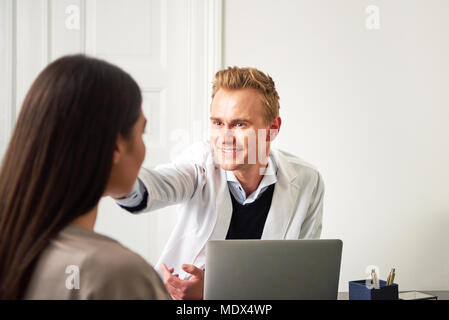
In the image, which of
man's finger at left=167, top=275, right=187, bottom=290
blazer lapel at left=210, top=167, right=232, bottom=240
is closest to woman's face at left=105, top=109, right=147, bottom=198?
man's finger at left=167, top=275, right=187, bottom=290

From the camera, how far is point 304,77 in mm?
2240

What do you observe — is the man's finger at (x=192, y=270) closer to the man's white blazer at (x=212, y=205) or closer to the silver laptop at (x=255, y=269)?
the silver laptop at (x=255, y=269)

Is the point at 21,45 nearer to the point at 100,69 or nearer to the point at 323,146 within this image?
the point at 323,146

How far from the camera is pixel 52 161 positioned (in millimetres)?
684

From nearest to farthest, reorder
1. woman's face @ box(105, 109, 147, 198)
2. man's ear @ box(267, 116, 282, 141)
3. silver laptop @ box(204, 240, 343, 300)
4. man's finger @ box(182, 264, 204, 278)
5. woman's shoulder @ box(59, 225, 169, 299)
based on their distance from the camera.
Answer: woman's shoulder @ box(59, 225, 169, 299)
woman's face @ box(105, 109, 147, 198)
silver laptop @ box(204, 240, 343, 300)
man's finger @ box(182, 264, 204, 278)
man's ear @ box(267, 116, 282, 141)

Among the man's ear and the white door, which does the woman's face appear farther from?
the white door

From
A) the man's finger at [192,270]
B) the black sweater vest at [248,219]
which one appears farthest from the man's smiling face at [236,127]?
the man's finger at [192,270]

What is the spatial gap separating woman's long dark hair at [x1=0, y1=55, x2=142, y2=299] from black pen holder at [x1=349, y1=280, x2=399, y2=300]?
0.88 metres

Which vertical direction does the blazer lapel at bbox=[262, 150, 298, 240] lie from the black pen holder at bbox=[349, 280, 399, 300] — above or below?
above

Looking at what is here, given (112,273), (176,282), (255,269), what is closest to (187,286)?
(176,282)

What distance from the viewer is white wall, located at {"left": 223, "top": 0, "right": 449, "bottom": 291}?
223cm

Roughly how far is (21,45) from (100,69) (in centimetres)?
177

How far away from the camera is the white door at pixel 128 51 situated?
226 cm
